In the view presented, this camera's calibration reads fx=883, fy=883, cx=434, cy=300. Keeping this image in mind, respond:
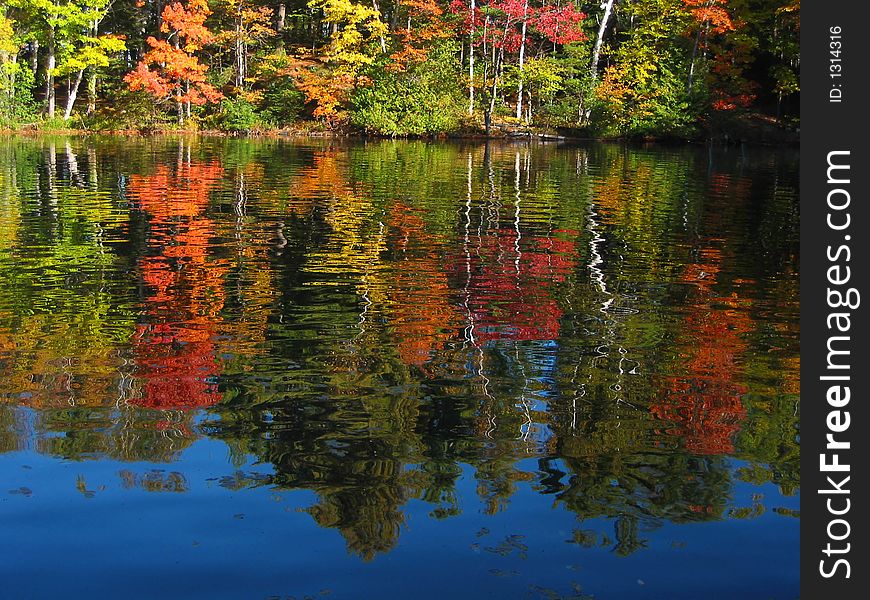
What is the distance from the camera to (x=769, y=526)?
470cm

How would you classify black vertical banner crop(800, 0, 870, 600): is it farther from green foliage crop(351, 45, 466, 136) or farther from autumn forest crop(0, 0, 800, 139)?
green foliage crop(351, 45, 466, 136)

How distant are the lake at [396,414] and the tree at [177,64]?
107 feet

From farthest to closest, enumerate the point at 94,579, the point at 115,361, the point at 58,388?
the point at 115,361 → the point at 58,388 → the point at 94,579

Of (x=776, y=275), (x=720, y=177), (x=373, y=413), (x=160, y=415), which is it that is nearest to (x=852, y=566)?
(x=373, y=413)

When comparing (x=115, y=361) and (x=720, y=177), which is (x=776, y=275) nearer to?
(x=115, y=361)

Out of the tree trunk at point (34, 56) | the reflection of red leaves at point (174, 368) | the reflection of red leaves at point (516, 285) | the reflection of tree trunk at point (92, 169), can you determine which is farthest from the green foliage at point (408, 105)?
the reflection of red leaves at point (174, 368)

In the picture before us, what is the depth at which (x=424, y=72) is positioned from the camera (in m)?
47.8

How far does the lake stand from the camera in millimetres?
4270

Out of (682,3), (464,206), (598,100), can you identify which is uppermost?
(682,3)

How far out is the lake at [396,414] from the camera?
4.27 m

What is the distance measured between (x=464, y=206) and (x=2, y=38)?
109 ft

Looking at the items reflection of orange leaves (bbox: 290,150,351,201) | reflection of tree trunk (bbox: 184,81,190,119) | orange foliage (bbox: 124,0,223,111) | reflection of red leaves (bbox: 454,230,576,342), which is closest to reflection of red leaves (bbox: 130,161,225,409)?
reflection of red leaves (bbox: 454,230,576,342)

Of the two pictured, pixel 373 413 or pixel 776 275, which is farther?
pixel 776 275

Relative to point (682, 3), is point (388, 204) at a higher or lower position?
lower
